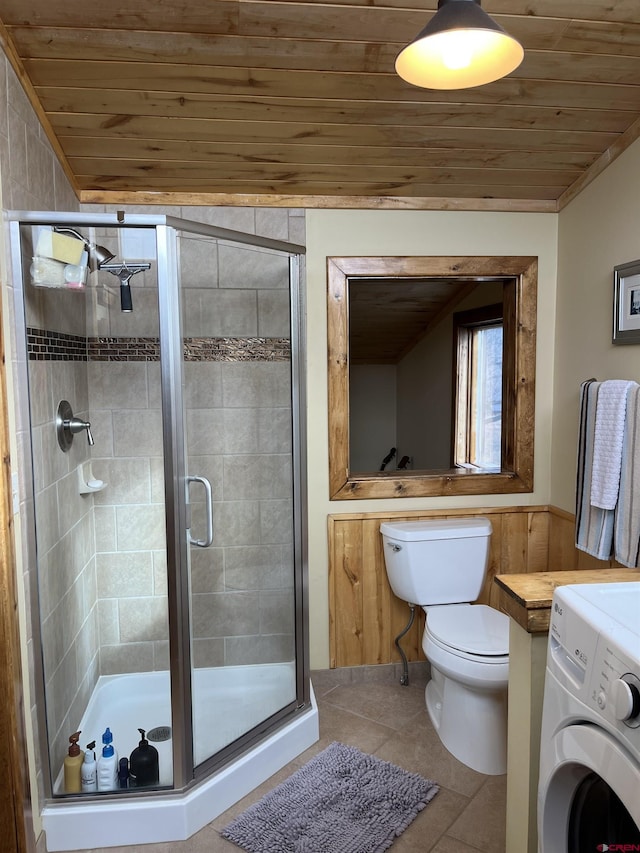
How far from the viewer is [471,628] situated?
252 cm

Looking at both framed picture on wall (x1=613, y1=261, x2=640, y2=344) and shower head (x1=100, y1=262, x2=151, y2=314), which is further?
framed picture on wall (x1=613, y1=261, x2=640, y2=344)

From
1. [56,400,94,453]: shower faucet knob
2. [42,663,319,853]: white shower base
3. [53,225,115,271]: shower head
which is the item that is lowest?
[42,663,319,853]: white shower base

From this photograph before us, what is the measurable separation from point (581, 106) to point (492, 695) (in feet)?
7.04

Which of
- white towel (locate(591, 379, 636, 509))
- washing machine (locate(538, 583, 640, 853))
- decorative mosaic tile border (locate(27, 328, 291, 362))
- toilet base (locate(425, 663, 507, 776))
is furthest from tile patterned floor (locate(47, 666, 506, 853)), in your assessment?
decorative mosaic tile border (locate(27, 328, 291, 362))

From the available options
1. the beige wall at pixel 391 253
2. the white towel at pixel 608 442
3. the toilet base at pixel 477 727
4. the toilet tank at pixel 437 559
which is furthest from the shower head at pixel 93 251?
the toilet base at pixel 477 727

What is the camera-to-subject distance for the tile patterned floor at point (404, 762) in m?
2.02

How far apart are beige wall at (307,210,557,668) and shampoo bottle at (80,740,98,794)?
113 cm

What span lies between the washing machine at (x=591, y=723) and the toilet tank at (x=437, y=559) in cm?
131

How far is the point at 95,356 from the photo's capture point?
264cm

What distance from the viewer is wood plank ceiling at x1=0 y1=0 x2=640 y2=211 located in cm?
181

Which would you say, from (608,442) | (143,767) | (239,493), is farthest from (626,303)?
(143,767)

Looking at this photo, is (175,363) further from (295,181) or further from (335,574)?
(335,574)

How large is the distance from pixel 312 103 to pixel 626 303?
1348 millimetres

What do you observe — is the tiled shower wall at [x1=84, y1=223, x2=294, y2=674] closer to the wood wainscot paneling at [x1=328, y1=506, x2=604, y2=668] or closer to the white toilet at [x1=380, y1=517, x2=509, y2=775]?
the wood wainscot paneling at [x1=328, y1=506, x2=604, y2=668]
